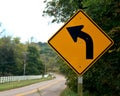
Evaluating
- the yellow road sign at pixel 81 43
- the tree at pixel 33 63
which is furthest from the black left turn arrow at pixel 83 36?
the tree at pixel 33 63

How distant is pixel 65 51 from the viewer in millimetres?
8469

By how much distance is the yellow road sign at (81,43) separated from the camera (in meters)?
8.34

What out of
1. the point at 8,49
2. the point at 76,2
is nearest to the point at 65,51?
the point at 76,2

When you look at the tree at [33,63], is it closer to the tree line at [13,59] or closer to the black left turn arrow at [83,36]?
the tree line at [13,59]

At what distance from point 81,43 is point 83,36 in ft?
0.46

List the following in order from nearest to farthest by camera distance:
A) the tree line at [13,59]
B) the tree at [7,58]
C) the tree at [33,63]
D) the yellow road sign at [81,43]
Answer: the yellow road sign at [81,43] < the tree at [7,58] < the tree line at [13,59] < the tree at [33,63]

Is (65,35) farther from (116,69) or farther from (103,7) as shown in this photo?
(116,69)

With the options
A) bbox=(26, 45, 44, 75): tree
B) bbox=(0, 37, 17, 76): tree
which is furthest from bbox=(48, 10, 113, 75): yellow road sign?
bbox=(26, 45, 44, 75): tree

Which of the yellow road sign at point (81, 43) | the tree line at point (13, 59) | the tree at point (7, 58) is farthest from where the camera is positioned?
the tree line at point (13, 59)

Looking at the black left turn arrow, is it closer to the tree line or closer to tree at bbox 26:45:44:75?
the tree line

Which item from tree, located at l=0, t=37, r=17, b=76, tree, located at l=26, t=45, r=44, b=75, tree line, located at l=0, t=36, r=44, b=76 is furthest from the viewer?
tree, located at l=26, t=45, r=44, b=75

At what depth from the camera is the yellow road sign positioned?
328 inches

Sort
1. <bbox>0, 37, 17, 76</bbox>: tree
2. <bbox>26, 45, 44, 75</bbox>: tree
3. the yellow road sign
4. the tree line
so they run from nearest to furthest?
the yellow road sign, <bbox>0, 37, 17, 76</bbox>: tree, the tree line, <bbox>26, 45, 44, 75</bbox>: tree

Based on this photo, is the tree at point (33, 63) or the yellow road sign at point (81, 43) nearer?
the yellow road sign at point (81, 43)
